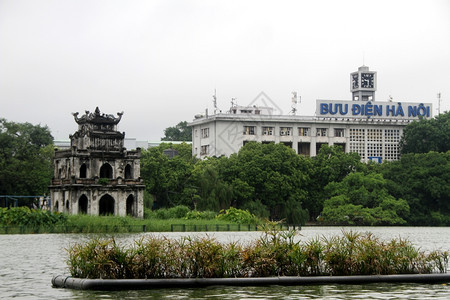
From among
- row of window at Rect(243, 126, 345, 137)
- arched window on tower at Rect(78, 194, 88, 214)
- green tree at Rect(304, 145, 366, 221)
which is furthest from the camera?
row of window at Rect(243, 126, 345, 137)

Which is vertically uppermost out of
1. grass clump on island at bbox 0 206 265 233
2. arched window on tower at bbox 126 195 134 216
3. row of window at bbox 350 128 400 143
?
row of window at bbox 350 128 400 143

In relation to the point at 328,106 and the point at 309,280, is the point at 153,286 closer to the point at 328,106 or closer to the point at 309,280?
the point at 309,280

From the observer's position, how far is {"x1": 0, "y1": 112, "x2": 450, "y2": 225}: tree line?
105625 millimetres

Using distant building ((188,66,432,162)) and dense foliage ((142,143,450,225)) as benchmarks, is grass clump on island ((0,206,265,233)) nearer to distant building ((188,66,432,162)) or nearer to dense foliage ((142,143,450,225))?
dense foliage ((142,143,450,225))

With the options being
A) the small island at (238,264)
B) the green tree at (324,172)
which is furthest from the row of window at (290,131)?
the small island at (238,264)

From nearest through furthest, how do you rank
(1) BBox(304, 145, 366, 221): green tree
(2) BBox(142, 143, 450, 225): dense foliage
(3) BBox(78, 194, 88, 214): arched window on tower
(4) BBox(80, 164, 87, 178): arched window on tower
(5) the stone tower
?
1. (5) the stone tower
2. (3) BBox(78, 194, 88, 214): arched window on tower
3. (4) BBox(80, 164, 87, 178): arched window on tower
4. (2) BBox(142, 143, 450, 225): dense foliage
5. (1) BBox(304, 145, 366, 221): green tree

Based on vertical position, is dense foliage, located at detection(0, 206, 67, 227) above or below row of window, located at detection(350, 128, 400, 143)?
below

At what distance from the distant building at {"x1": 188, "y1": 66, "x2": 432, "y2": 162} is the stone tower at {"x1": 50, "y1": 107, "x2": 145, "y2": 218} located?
170 feet

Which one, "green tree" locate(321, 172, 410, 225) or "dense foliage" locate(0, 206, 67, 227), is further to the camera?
"green tree" locate(321, 172, 410, 225)

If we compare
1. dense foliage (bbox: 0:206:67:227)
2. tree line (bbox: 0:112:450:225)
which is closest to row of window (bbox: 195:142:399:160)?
tree line (bbox: 0:112:450:225)

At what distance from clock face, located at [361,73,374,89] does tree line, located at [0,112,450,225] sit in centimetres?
3978

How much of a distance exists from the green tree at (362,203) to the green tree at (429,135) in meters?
28.1

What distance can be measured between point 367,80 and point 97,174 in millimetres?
80052

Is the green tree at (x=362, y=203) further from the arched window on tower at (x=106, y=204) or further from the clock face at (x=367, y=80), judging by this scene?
the clock face at (x=367, y=80)
